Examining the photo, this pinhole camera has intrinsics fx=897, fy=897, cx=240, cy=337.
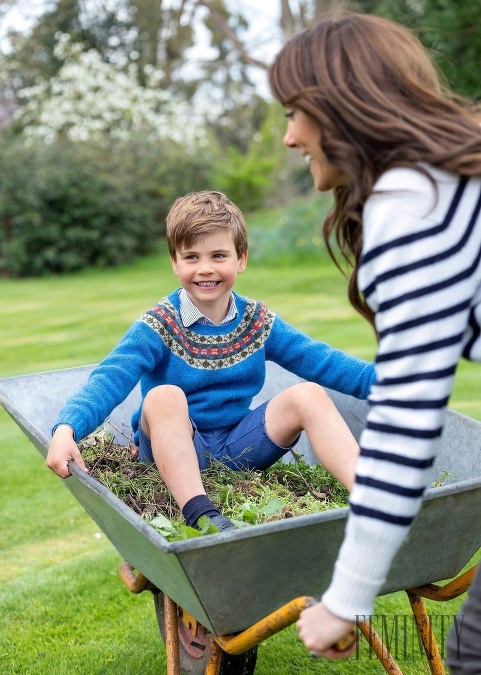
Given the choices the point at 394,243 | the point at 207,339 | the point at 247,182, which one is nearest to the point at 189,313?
the point at 207,339

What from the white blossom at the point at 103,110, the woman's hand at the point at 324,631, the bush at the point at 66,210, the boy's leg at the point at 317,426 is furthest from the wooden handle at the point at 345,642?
the white blossom at the point at 103,110

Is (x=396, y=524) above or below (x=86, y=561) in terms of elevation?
above

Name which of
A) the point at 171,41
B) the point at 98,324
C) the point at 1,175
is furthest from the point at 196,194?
the point at 171,41

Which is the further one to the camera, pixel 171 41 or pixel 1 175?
pixel 171 41

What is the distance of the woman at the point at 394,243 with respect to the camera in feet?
4.00

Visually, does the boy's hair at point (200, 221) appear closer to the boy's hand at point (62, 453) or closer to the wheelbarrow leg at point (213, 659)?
the boy's hand at point (62, 453)

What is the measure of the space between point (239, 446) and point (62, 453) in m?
0.58

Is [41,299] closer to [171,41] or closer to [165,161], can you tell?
[165,161]

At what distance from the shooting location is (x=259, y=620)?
1.72m

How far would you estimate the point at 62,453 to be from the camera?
1.95 m

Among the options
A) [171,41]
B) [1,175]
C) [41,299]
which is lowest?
[41,299]

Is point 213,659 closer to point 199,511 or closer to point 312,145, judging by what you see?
point 199,511

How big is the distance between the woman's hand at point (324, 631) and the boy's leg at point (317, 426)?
27.6 inches

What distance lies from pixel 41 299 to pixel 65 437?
8.20m
